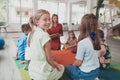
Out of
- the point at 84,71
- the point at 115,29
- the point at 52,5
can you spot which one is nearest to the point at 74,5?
the point at 52,5

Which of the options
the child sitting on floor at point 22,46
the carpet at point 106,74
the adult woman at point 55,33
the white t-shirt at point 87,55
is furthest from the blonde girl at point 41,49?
the adult woman at point 55,33

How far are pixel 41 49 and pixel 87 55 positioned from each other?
59cm

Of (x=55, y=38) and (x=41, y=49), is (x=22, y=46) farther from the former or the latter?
(x=41, y=49)

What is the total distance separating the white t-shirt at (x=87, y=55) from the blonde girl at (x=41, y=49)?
357 millimetres

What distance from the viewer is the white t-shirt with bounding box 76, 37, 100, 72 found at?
219 cm

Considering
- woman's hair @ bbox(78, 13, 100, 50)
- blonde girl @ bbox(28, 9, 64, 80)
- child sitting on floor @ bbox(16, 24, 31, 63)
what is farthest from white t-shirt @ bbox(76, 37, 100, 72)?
child sitting on floor @ bbox(16, 24, 31, 63)

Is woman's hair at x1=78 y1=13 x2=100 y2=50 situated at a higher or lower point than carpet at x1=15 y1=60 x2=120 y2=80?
higher

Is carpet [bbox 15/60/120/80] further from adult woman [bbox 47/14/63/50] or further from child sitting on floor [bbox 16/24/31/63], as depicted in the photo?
adult woman [bbox 47/14/63/50]

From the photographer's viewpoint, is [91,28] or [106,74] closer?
[91,28]

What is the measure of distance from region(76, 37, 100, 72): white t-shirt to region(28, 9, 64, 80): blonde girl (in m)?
0.36

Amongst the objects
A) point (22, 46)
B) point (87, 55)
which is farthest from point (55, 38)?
point (87, 55)

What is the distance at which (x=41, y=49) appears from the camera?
2012 mm

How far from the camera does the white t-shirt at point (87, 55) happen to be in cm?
219

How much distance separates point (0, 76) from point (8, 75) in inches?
6.0
